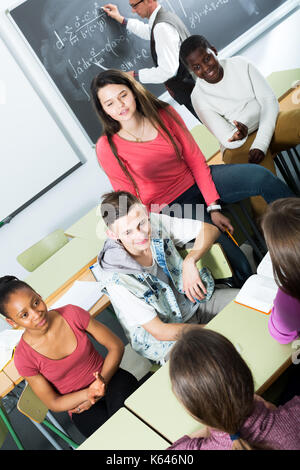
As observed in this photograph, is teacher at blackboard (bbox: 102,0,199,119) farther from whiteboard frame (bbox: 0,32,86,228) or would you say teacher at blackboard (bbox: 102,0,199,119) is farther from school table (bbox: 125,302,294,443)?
school table (bbox: 125,302,294,443)

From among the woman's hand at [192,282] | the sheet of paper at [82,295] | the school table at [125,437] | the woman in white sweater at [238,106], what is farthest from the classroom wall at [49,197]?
the school table at [125,437]

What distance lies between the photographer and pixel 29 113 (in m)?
3.52

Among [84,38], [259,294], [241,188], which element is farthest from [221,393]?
[84,38]

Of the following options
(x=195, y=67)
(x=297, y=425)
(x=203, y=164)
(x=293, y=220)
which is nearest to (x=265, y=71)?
(x=195, y=67)

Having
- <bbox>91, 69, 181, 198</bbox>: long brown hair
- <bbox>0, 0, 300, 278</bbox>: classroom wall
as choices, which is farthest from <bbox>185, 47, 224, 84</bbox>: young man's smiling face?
<bbox>0, 0, 300, 278</bbox>: classroom wall

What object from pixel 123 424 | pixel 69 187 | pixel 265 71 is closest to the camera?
pixel 123 424

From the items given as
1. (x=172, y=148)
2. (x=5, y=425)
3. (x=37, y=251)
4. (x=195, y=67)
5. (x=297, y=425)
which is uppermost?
(x=195, y=67)

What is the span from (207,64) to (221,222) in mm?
1164

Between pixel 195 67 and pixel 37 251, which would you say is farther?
pixel 37 251

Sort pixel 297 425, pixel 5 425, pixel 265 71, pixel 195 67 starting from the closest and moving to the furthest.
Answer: pixel 297 425 → pixel 5 425 → pixel 195 67 → pixel 265 71

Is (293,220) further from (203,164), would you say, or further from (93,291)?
(93,291)

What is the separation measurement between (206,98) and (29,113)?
63.4 inches

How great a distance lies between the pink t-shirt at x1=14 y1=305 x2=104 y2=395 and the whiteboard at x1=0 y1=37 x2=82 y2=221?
1979 millimetres

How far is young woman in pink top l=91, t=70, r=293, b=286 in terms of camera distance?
7.00 ft
